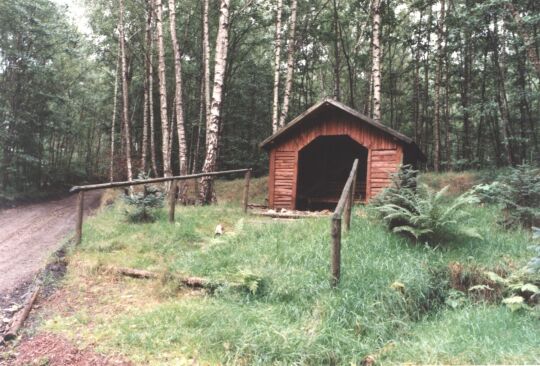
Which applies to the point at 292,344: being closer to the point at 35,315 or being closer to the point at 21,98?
the point at 35,315

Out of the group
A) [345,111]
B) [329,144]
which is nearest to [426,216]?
[345,111]

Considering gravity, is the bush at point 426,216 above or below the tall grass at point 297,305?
above

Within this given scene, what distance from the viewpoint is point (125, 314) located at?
177 inches

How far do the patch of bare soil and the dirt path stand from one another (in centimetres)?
176

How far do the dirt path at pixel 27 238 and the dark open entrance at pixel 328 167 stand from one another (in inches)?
316

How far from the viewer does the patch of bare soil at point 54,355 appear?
3.65 m

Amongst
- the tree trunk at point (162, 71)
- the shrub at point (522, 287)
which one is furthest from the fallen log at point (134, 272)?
the tree trunk at point (162, 71)

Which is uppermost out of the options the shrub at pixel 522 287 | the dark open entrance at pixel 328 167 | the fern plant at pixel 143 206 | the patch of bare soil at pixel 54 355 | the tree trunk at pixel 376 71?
the tree trunk at pixel 376 71

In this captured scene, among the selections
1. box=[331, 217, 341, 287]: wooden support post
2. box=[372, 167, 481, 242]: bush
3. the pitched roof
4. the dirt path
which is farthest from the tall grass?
the pitched roof

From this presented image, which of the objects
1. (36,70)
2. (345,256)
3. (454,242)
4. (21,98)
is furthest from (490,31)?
(21,98)

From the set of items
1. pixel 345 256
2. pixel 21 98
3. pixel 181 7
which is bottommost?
pixel 345 256

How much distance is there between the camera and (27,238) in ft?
30.0

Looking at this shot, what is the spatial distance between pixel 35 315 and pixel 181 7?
714 inches

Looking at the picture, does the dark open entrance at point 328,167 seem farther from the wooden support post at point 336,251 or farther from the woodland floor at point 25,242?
the wooden support post at point 336,251
